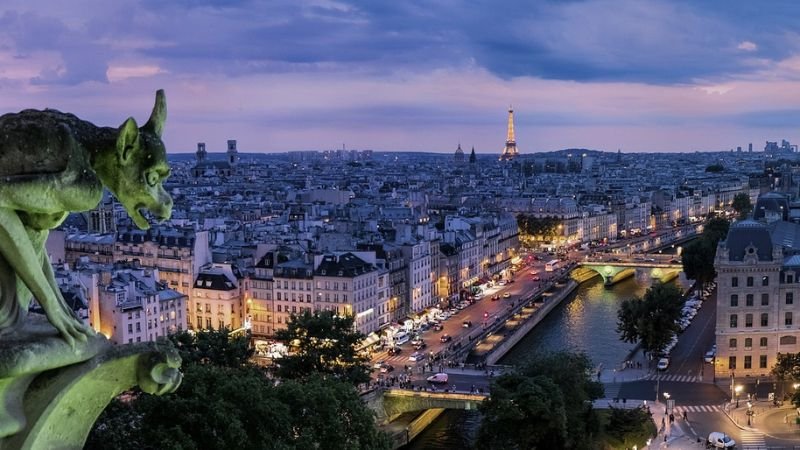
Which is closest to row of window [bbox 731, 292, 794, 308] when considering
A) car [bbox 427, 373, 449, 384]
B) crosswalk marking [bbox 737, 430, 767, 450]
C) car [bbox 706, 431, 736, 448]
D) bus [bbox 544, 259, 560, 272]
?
crosswalk marking [bbox 737, 430, 767, 450]

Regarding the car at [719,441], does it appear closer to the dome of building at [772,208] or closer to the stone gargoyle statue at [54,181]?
the stone gargoyle statue at [54,181]

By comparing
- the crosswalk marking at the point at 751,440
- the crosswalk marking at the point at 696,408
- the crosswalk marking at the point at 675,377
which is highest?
the crosswalk marking at the point at 751,440

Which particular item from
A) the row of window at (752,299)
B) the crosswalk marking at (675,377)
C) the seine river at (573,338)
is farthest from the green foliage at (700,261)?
the crosswalk marking at (675,377)

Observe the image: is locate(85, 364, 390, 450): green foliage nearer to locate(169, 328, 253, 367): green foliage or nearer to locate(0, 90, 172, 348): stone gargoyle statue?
locate(169, 328, 253, 367): green foliage

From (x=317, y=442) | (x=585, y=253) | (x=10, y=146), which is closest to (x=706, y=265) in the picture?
(x=585, y=253)

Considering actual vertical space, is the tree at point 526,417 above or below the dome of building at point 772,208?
below

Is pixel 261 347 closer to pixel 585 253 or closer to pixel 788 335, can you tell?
pixel 788 335
